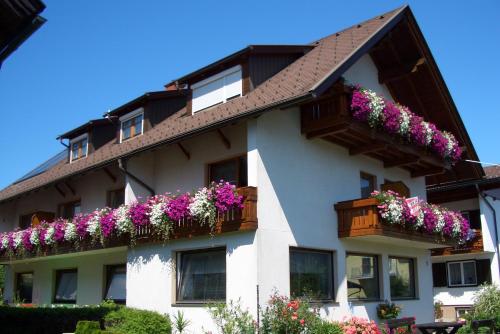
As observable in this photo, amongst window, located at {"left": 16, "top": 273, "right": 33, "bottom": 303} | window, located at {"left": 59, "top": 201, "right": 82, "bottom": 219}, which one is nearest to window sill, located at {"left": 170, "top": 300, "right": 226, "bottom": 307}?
window, located at {"left": 59, "top": 201, "right": 82, "bottom": 219}

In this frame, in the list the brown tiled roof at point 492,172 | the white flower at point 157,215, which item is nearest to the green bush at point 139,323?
the white flower at point 157,215

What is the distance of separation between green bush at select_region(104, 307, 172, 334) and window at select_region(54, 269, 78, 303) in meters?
6.47

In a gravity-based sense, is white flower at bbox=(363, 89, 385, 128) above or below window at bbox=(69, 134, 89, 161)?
below

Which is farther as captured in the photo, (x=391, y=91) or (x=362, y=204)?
(x=391, y=91)

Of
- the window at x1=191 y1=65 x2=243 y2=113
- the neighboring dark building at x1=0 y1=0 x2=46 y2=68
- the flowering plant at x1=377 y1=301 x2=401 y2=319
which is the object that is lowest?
the flowering plant at x1=377 y1=301 x2=401 y2=319

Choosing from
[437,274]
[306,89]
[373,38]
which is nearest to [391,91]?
[373,38]

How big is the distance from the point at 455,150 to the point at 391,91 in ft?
9.39

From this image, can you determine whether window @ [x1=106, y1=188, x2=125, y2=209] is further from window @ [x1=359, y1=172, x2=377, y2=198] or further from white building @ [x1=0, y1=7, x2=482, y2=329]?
window @ [x1=359, y1=172, x2=377, y2=198]

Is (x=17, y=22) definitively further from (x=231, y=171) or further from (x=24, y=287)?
(x=24, y=287)

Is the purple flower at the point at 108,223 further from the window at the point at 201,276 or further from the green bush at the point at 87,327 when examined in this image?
the green bush at the point at 87,327

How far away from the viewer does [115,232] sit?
16.3 m

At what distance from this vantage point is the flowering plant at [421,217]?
15.2m

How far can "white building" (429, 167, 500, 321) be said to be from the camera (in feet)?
86.3

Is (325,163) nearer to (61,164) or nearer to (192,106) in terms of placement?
(192,106)
